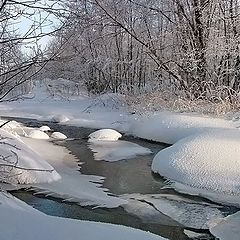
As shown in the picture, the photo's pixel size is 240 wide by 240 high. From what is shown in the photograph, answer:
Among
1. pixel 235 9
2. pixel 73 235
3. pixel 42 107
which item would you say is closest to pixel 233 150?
pixel 73 235

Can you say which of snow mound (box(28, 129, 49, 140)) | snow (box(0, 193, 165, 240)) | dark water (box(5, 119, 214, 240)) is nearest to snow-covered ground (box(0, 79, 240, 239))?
dark water (box(5, 119, 214, 240))

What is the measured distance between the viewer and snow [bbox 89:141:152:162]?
40.7ft

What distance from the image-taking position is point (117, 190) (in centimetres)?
891

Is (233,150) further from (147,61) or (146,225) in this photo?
(147,61)

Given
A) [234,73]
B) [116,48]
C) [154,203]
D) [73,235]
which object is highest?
[116,48]

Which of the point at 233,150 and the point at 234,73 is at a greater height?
the point at 234,73

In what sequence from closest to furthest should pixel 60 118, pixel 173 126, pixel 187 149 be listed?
1. pixel 187 149
2. pixel 173 126
3. pixel 60 118

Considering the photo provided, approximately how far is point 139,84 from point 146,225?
1884 centimetres

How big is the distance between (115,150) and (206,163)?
4231 mm

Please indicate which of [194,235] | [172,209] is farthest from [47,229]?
[172,209]

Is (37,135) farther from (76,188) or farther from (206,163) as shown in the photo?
(206,163)

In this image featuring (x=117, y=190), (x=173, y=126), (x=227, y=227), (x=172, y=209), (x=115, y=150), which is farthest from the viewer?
(x=173, y=126)

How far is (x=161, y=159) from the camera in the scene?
11000mm

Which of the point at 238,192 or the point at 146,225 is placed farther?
the point at 238,192
